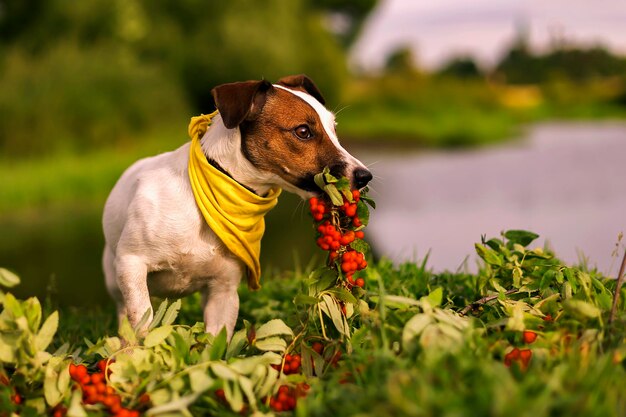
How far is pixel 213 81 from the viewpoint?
20109mm

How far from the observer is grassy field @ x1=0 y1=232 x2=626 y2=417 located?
2129 mm

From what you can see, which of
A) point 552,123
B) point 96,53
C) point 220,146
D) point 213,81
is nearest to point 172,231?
point 220,146

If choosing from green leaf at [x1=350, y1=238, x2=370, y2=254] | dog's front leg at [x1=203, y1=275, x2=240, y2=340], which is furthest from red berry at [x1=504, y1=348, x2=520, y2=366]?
dog's front leg at [x1=203, y1=275, x2=240, y2=340]

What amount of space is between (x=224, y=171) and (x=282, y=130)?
0.33m

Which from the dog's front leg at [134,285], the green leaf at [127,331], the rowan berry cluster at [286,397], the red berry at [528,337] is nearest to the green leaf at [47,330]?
the green leaf at [127,331]

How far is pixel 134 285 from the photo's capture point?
3.38m

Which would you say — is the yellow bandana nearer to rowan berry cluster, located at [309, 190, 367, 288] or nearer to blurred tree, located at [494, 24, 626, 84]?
rowan berry cluster, located at [309, 190, 367, 288]

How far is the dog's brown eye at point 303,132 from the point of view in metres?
3.32

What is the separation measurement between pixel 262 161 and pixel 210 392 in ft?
3.56

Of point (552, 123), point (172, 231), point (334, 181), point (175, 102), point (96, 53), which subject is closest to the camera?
point (334, 181)

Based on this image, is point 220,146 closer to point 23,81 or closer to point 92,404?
point 92,404

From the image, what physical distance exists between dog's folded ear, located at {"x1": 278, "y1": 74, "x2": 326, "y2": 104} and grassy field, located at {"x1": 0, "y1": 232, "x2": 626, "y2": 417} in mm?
1030

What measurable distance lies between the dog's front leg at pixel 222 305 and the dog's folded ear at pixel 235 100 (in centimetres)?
82

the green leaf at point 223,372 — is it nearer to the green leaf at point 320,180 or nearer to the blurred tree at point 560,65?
the green leaf at point 320,180
